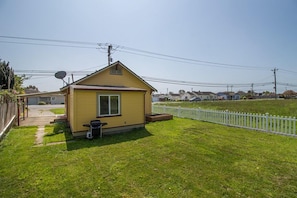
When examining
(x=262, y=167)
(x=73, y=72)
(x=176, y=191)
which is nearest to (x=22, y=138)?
(x=176, y=191)

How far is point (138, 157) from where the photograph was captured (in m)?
5.23

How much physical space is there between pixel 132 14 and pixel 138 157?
1076 centimetres

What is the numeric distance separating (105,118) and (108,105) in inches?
28.3

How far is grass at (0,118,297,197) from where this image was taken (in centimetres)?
338

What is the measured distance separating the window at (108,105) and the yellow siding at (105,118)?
221 millimetres

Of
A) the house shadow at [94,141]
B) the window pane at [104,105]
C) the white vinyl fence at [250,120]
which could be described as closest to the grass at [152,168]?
the house shadow at [94,141]

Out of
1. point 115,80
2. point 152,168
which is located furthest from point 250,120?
point 115,80

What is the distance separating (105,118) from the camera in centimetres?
849

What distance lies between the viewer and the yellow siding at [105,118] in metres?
7.76

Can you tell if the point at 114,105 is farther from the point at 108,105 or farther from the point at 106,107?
the point at 106,107

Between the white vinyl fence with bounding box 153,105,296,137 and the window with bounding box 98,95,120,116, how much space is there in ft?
21.3

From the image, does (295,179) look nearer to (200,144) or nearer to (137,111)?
(200,144)

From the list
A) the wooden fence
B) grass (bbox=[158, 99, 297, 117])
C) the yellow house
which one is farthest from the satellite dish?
grass (bbox=[158, 99, 297, 117])

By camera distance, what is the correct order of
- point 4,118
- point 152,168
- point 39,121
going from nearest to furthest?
point 152,168
point 4,118
point 39,121
